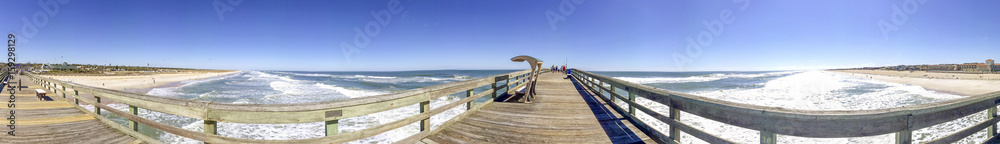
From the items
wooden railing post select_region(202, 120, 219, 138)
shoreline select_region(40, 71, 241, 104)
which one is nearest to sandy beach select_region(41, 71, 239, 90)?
shoreline select_region(40, 71, 241, 104)

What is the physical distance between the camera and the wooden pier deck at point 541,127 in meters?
3.72

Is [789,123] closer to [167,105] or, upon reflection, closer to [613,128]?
[613,128]

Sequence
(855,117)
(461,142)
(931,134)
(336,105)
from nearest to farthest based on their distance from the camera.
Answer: (855,117) → (336,105) → (461,142) → (931,134)

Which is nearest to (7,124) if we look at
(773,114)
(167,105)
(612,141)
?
(167,105)

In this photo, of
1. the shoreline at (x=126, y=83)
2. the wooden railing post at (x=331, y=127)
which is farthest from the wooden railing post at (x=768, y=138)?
the shoreline at (x=126, y=83)

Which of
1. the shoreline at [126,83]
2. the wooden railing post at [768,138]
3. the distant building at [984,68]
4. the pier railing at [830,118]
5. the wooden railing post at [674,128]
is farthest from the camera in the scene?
the distant building at [984,68]

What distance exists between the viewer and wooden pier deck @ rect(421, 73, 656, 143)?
3.72 metres

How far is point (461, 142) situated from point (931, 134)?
30.1 ft

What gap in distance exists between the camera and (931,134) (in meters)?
6.17

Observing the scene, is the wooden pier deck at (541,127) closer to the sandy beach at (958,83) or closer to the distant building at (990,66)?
the sandy beach at (958,83)

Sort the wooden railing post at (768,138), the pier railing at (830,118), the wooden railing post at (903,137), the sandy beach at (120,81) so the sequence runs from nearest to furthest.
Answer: the pier railing at (830,118) → the wooden railing post at (768,138) → the wooden railing post at (903,137) → the sandy beach at (120,81)

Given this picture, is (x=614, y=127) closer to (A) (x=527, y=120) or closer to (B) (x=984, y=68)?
(A) (x=527, y=120)

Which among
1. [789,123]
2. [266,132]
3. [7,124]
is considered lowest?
A: [266,132]

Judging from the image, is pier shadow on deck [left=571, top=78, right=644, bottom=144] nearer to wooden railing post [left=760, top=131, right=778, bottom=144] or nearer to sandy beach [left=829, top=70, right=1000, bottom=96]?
wooden railing post [left=760, top=131, right=778, bottom=144]
